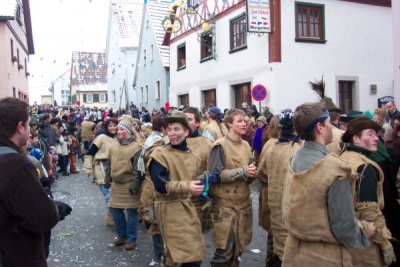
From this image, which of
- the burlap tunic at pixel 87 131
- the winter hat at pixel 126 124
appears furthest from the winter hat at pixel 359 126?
the burlap tunic at pixel 87 131

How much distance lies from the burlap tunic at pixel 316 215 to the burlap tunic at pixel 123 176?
A: 12.2 ft

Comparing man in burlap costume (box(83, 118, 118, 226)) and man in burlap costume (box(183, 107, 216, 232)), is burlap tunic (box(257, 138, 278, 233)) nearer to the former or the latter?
man in burlap costume (box(183, 107, 216, 232))

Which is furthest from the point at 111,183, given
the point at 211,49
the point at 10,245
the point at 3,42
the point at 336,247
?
the point at 3,42

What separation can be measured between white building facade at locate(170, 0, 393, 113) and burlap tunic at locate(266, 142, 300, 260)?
11.1 meters

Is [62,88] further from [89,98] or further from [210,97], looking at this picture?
[210,97]

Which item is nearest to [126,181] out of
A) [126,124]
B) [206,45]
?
[126,124]

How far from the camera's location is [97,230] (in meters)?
7.39

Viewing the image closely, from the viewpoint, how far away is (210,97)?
20781mm

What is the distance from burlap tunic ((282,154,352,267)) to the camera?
2773 millimetres

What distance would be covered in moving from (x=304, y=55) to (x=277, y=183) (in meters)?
12.2

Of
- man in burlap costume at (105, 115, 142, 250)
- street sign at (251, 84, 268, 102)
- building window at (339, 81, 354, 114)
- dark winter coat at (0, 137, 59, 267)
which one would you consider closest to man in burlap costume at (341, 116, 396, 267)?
dark winter coat at (0, 137, 59, 267)

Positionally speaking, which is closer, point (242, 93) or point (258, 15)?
point (258, 15)

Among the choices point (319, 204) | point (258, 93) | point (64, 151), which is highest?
point (258, 93)

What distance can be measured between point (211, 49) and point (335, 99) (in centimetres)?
624
